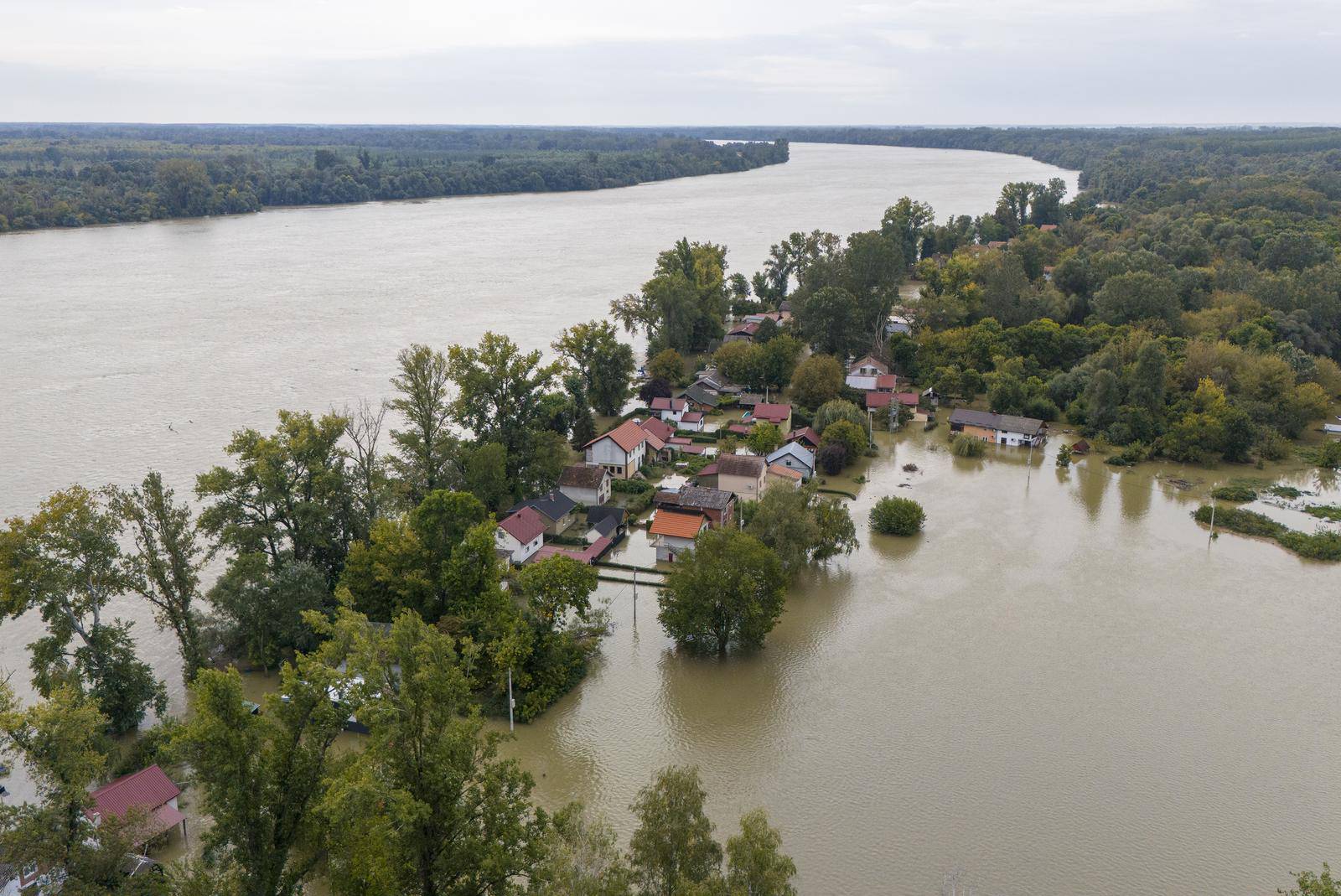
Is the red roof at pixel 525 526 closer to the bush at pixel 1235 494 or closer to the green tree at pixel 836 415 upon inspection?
the green tree at pixel 836 415

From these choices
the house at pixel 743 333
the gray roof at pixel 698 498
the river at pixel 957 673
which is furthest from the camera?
the house at pixel 743 333

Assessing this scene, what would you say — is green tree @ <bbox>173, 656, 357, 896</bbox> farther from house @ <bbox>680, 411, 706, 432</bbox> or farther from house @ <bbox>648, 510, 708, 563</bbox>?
house @ <bbox>680, 411, 706, 432</bbox>

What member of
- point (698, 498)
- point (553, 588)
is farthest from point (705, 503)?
point (553, 588)

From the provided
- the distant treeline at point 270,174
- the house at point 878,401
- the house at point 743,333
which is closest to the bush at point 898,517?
the house at point 878,401

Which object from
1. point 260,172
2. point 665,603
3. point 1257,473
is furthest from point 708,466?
point 260,172

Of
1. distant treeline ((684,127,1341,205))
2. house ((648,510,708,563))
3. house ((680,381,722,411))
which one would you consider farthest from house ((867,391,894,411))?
distant treeline ((684,127,1341,205))
